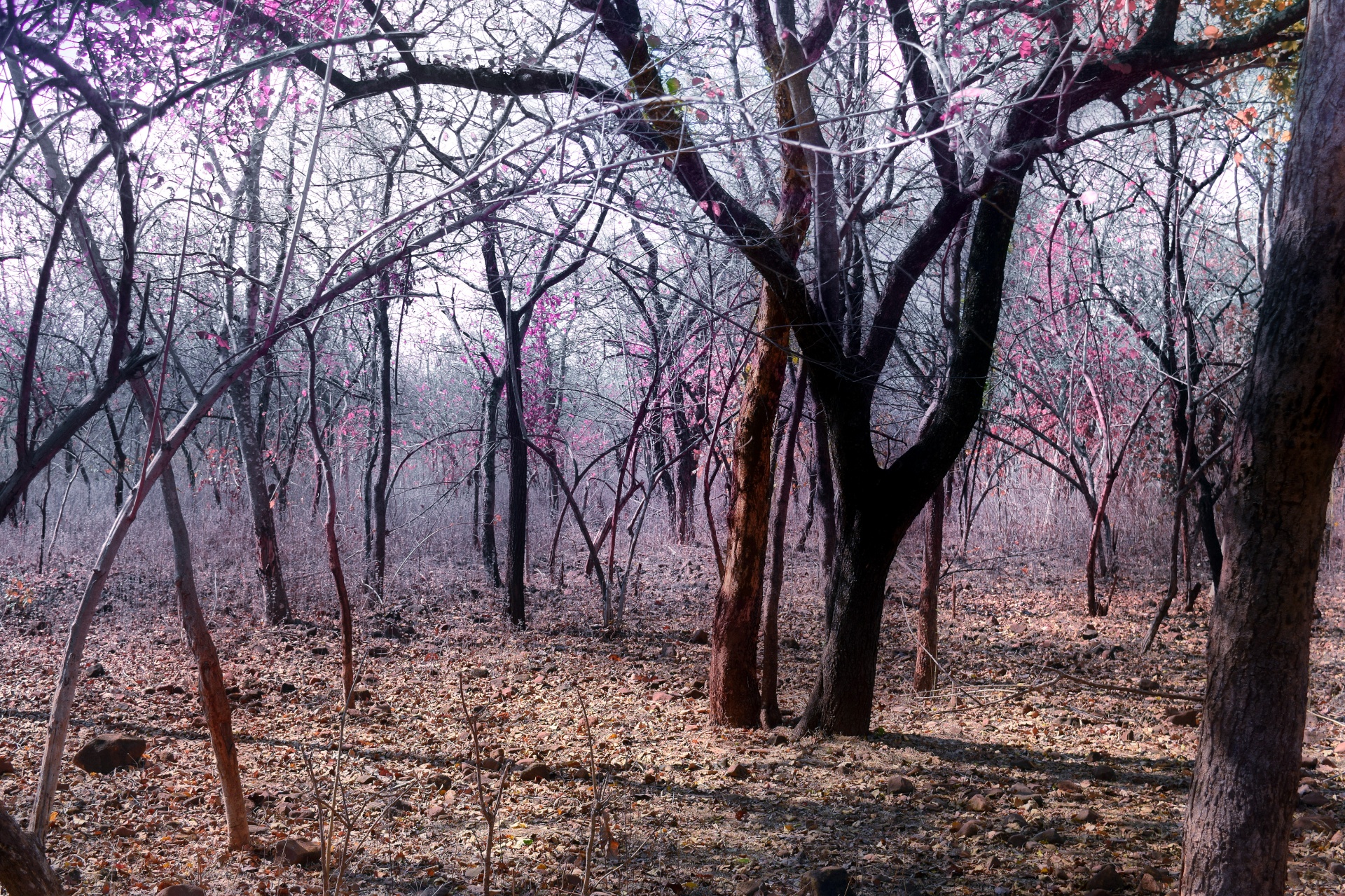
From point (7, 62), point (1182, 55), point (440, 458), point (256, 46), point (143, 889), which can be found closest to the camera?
point (7, 62)

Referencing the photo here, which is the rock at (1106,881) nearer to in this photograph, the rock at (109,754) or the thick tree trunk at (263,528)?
the rock at (109,754)

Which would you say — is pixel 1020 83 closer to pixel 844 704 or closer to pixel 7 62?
pixel 844 704

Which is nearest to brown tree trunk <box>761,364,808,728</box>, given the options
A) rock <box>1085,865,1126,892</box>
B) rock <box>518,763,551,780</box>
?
rock <box>518,763,551,780</box>

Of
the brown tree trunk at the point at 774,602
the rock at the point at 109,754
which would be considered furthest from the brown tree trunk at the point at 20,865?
the brown tree trunk at the point at 774,602

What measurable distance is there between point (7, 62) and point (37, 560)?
10.1m

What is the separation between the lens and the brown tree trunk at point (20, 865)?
2326 millimetres

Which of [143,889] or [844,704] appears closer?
[143,889]

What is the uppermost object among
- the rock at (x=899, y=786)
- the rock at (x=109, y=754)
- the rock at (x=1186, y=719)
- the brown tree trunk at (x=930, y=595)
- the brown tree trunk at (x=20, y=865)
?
the brown tree trunk at (x=930, y=595)

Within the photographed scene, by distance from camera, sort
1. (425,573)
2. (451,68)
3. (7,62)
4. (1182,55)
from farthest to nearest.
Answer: (425,573), (451,68), (1182,55), (7,62)

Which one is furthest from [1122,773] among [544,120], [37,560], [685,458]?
[37,560]

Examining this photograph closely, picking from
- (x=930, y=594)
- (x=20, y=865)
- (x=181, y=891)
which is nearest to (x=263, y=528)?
(x=181, y=891)

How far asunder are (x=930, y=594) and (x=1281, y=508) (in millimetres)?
3642

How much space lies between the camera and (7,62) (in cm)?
278

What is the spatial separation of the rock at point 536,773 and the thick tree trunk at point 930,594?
8.33 ft
